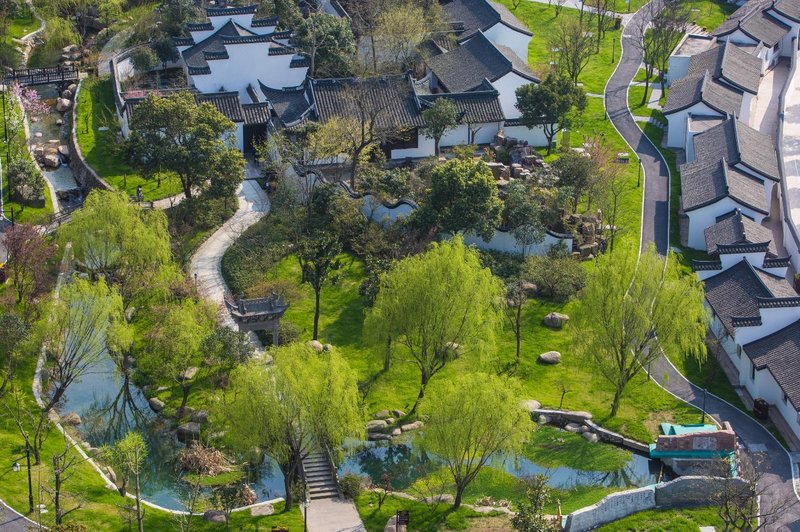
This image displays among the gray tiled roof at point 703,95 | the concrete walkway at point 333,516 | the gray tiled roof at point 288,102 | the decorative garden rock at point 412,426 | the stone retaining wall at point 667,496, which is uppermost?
the gray tiled roof at point 288,102

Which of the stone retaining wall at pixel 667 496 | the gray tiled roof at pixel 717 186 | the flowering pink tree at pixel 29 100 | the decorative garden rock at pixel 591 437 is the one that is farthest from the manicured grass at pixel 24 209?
the stone retaining wall at pixel 667 496

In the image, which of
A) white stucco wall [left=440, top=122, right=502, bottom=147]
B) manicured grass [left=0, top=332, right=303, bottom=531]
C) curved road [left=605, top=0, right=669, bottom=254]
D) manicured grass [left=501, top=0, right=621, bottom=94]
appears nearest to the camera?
manicured grass [left=0, top=332, right=303, bottom=531]

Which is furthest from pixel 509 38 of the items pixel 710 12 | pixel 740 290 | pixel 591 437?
pixel 591 437

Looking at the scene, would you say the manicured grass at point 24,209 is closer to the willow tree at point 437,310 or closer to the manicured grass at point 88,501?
the manicured grass at point 88,501

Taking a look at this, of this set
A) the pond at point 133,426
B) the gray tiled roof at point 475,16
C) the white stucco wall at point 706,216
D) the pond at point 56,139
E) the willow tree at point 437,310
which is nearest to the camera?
the pond at point 133,426

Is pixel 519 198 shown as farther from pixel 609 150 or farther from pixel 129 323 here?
pixel 129 323

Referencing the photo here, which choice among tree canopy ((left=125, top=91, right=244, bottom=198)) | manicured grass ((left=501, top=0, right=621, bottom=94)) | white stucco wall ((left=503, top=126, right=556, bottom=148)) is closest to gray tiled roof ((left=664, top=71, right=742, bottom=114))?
manicured grass ((left=501, top=0, right=621, bottom=94))

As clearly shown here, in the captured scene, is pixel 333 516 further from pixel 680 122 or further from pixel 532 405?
pixel 680 122

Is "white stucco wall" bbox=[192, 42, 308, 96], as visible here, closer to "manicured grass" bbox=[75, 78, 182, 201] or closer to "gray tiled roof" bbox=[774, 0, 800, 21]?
"manicured grass" bbox=[75, 78, 182, 201]
